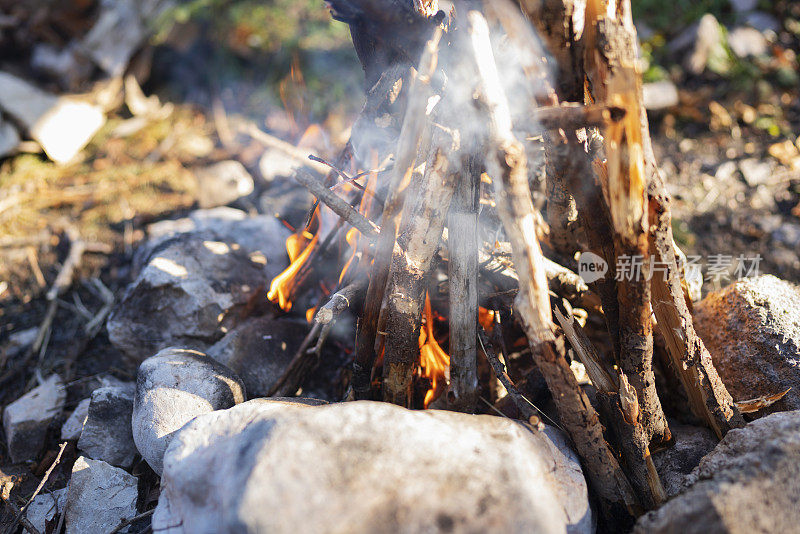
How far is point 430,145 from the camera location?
7.80 feet

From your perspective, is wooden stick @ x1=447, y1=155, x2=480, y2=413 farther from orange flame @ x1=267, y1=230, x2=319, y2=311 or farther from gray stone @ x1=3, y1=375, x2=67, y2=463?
gray stone @ x1=3, y1=375, x2=67, y2=463

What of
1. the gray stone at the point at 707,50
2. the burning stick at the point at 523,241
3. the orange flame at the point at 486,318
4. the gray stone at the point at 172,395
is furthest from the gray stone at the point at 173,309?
the gray stone at the point at 707,50

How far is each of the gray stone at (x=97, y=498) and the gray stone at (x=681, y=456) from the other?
267 cm

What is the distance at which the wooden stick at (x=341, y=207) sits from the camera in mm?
2518

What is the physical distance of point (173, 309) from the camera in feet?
10.4

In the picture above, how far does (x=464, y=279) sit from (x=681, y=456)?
1.39 metres

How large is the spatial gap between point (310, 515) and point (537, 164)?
2426 millimetres

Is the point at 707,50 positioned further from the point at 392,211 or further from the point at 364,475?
the point at 364,475

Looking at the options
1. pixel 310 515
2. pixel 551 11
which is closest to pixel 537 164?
pixel 551 11

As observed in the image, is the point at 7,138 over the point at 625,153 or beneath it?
beneath

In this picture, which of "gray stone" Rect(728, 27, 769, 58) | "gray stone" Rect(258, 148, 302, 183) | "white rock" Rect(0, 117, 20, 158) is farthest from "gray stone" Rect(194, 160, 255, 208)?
"gray stone" Rect(728, 27, 769, 58)

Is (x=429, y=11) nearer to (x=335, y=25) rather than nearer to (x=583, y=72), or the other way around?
(x=583, y=72)

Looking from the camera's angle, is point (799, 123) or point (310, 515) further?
point (799, 123)

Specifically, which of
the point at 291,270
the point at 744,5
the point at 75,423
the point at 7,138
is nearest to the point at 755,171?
the point at 744,5
